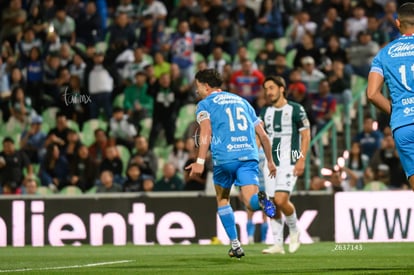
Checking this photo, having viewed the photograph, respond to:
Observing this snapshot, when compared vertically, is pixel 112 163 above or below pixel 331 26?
below

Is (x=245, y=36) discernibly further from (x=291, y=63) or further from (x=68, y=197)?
(x=68, y=197)

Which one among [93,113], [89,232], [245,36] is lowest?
[89,232]

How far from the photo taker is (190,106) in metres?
21.9

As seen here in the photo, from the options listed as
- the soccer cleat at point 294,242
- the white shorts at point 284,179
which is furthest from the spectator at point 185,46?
the soccer cleat at point 294,242

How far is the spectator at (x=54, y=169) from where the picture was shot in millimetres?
20547

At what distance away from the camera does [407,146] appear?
9.58m

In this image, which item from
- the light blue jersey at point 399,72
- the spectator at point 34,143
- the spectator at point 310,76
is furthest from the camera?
the spectator at point 310,76

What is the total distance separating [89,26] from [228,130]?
12294mm

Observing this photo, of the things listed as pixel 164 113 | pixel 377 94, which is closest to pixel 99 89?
pixel 164 113

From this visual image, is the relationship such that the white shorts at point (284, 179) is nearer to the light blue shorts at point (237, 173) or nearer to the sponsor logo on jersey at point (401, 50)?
the light blue shorts at point (237, 173)

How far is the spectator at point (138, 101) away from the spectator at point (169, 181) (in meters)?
2.13

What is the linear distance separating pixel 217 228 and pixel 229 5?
735cm

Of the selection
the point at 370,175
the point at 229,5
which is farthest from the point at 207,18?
the point at 370,175

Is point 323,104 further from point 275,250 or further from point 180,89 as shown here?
point 275,250
